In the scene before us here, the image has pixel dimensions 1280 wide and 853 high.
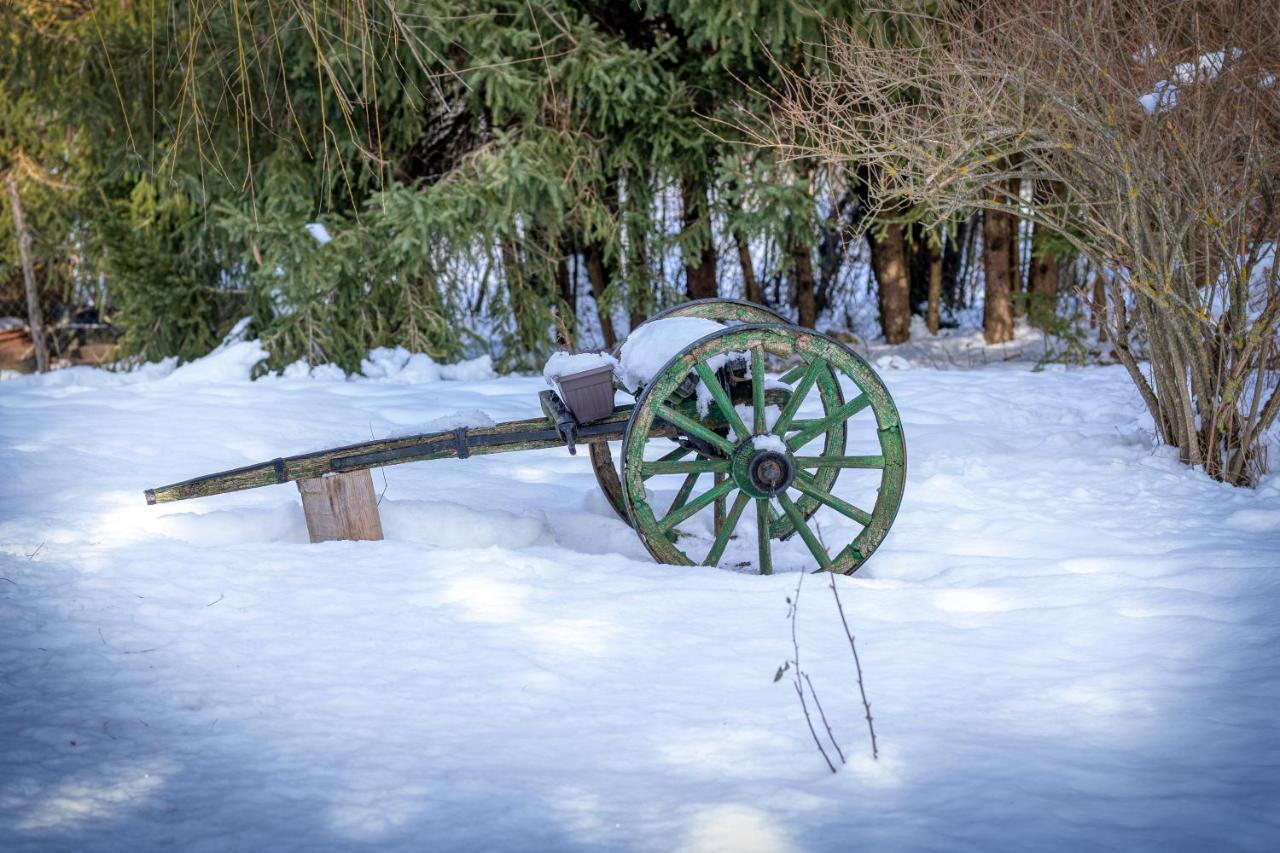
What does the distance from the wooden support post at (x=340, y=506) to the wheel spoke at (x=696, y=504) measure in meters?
1.05

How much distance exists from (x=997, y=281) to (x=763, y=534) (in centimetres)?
724

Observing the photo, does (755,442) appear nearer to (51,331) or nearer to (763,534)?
(763,534)

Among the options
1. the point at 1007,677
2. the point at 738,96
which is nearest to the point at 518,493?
the point at 1007,677

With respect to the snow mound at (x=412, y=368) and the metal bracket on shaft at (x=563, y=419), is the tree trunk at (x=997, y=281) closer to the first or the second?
the snow mound at (x=412, y=368)

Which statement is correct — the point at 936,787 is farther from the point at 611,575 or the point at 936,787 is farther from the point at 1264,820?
the point at 611,575

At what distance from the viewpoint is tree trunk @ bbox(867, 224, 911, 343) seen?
10.3 m

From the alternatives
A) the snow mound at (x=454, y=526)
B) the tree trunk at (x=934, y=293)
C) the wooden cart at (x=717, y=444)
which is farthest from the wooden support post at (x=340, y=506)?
the tree trunk at (x=934, y=293)

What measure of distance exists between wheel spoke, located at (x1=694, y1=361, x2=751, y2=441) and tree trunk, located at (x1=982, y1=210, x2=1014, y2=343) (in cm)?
698

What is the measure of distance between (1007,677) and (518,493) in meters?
2.51

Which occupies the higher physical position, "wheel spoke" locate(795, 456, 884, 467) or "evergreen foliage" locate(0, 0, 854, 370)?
"evergreen foliage" locate(0, 0, 854, 370)

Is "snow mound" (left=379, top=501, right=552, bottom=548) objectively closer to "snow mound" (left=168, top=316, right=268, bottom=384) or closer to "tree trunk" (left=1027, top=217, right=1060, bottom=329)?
"snow mound" (left=168, top=316, right=268, bottom=384)

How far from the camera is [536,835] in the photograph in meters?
2.27

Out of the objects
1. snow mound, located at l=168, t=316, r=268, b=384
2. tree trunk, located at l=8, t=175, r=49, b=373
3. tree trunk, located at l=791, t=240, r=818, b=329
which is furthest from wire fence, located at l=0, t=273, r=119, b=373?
tree trunk, located at l=791, t=240, r=818, b=329

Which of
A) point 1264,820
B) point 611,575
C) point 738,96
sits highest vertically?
point 738,96
